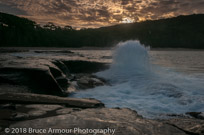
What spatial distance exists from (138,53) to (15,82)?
10.2m

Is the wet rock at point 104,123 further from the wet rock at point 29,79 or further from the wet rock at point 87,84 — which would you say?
the wet rock at point 87,84

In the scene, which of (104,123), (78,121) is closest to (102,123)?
(104,123)

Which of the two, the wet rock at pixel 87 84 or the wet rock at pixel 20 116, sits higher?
the wet rock at pixel 20 116

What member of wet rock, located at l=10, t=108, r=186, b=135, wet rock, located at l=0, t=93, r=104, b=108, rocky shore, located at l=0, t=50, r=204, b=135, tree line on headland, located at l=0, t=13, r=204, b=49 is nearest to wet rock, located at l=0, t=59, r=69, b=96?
wet rock, located at l=0, t=93, r=104, b=108

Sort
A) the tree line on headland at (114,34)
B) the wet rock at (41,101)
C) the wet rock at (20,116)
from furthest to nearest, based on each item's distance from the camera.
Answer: the tree line on headland at (114,34), the wet rock at (41,101), the wet rock at (20,116)

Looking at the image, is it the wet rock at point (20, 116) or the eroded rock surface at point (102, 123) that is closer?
the eroded rock surface at point (102, 123)

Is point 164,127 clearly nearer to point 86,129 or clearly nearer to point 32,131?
point 86,129

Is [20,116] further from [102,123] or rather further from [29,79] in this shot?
[29,79]

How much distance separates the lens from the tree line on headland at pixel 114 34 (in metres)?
57.0

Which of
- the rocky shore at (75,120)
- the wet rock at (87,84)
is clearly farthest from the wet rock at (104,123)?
the wet rock at (87,84)

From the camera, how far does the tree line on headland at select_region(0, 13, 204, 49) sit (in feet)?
187

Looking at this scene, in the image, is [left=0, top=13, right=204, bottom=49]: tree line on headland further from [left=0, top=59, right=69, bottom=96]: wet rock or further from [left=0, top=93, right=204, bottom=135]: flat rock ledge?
[left=0, top=93, right=204, bottom=135]: flat rock ledge

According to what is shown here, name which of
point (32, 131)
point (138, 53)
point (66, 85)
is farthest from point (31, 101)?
point (138, 53)

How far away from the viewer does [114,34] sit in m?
87.1
